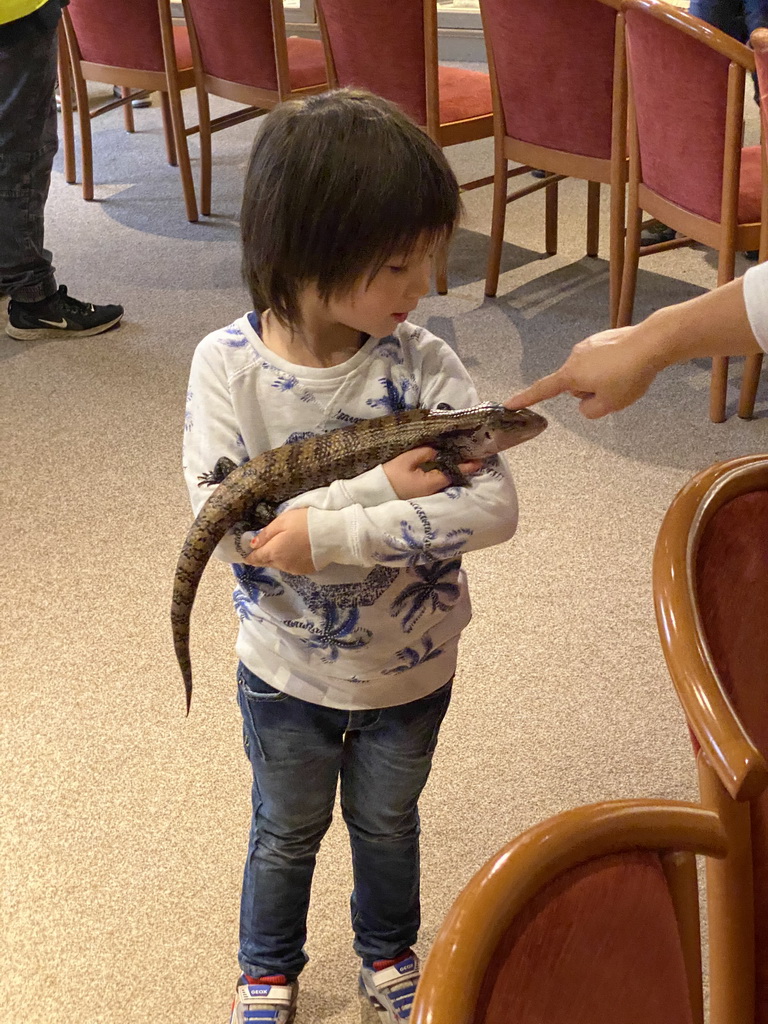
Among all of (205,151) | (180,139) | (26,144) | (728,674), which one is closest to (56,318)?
(26,144)

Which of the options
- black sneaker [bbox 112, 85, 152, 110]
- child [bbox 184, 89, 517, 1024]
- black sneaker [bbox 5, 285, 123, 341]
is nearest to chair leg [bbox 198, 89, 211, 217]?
black sneaker [bbox 5, 285, 123, 341]

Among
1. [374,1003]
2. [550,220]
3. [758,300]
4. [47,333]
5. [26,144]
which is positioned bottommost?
[374,1003]

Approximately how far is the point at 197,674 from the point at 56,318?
6.33 feet

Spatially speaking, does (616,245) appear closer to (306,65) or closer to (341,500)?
(306,65)

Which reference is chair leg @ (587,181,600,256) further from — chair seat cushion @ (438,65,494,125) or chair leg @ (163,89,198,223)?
chair leg @ (163,89,198,223)

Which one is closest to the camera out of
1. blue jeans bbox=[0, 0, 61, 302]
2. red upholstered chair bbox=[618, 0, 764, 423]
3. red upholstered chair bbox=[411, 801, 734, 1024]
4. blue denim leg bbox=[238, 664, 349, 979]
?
red upholstered chair bbox=[411, 801, 734, 1024]

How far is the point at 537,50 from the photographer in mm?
3324

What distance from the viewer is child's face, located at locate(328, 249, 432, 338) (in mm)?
1090

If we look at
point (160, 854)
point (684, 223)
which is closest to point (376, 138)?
point (160, 854)

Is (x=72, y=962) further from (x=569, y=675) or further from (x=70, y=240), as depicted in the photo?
(x=70, y=240)

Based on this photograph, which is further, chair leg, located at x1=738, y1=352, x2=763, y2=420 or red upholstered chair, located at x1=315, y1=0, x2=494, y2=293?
red upholstered chair, located at x1=315, y1=0, x2=494, y2=293

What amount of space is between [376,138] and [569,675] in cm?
139

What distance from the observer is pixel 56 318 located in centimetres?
370

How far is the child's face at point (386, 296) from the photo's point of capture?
109cm
